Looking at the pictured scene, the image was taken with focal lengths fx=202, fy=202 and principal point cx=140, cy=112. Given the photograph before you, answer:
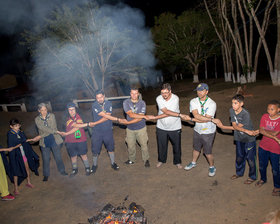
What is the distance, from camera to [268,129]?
3881 millimetres

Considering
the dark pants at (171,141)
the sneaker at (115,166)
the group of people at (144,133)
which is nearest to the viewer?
the group of people at (144,133)

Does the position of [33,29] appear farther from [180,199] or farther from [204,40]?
[204,40]

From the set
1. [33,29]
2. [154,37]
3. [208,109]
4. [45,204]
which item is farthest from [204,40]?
[45,204]

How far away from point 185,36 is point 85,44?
18.0 metres

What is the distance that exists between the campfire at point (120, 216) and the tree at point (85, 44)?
11690 millimetres

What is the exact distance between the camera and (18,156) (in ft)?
15.7

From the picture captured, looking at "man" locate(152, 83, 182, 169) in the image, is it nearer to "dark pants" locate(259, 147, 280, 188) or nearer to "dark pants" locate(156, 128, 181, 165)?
"dark pants" locate(156, 128, 181, 165)

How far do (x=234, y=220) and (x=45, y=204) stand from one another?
12.6 ft

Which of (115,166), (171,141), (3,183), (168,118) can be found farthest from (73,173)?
(168,118)

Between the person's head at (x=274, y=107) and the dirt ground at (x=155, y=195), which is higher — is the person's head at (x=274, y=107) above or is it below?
above

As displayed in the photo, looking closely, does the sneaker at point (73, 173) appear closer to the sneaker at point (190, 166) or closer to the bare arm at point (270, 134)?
the sneaker at point (190, 166)

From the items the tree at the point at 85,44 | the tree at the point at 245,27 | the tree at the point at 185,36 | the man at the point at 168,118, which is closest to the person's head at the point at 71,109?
the man at the point at 168,118

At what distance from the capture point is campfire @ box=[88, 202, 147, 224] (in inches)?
138

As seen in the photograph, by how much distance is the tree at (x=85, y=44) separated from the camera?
12719 millimetres
